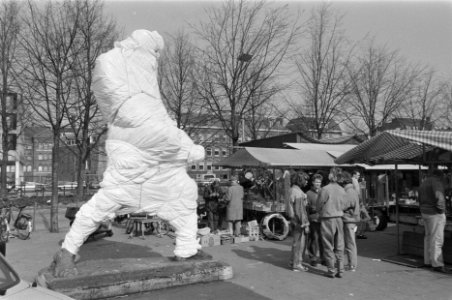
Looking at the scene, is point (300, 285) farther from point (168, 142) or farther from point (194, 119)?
point (194, 119)

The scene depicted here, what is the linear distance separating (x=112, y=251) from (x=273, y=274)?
404cm

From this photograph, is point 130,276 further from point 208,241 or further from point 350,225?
point 208,241

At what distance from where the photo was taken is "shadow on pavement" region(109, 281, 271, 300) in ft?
19.4

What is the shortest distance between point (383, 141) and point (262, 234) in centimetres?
390

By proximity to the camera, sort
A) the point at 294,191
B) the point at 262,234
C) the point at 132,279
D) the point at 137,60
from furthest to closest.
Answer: the point at 262,234
the point at 294,191
the point at 137,60
the point at 132,279

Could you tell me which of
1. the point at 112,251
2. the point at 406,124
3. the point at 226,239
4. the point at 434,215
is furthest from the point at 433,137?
the point at 406,124

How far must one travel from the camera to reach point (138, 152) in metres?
6.35

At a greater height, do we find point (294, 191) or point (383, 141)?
point (383, 141)

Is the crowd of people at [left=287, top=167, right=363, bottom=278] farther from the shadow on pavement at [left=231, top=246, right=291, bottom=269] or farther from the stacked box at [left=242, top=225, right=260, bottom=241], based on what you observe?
the stacked box at [left=242, top=225, right=260, bottom=241]

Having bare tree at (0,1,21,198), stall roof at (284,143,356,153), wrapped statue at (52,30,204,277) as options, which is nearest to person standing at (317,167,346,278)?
wrapped statue at (52,30,204,277)

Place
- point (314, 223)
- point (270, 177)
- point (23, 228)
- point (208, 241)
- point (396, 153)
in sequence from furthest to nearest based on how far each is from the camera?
point (270, 177) < point (23, 228) < point (208, 241) < point (396, 153) < point (314, 223)

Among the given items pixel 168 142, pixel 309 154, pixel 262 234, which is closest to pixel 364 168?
pixel 309 154

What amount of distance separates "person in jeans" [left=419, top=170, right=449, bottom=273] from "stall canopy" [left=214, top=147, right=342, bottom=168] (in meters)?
4.02

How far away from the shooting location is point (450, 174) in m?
11.8
